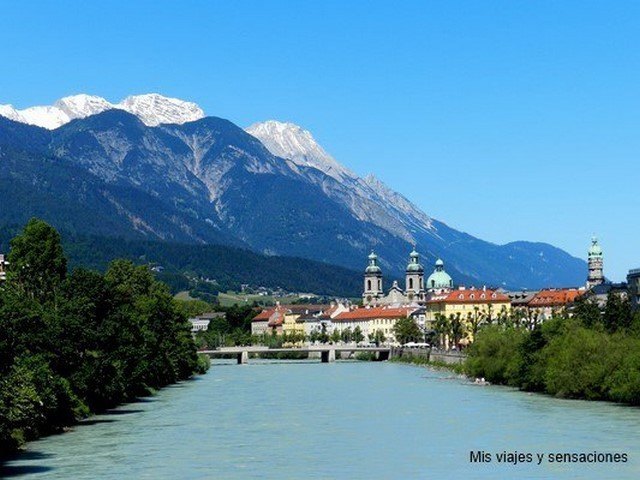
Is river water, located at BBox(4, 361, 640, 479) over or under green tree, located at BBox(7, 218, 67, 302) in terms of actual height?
under

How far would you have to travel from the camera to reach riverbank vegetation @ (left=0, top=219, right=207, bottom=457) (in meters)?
60.2

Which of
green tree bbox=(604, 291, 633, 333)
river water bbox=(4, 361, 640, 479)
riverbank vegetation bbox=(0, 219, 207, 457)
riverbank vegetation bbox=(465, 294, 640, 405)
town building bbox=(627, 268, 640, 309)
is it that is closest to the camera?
river water bbox=(4, 361, 640, 479)

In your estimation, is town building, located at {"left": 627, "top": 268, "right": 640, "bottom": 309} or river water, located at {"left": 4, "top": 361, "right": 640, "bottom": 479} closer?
river water, located at {"left": 4, "top": 361, "right": 640, "bottom": 479}

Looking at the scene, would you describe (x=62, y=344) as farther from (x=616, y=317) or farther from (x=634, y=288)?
(x=634, y=288)

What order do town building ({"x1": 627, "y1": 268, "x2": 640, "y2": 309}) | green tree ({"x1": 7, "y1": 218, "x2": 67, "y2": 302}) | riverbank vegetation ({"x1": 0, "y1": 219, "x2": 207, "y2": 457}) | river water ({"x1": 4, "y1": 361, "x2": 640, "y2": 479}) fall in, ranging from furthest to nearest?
town building ({"x1": 627, "y1": 268, "x2": 640, "y2": 309})
green tree ({"x1": 7, "y1": 218, "x2": 67, "y2": 302})
riverbank vegetation ({"x1": 0, "y1": 219, "x2": 207, "y2": 457})
river water ({"x1": 4, "y1": 361, "x2": 640, "y2": 479})

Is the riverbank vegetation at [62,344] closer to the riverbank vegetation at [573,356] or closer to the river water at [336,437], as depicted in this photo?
the river water at [336,437]

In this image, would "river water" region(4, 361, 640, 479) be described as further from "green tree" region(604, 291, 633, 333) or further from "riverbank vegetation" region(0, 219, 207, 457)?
"green tree" region(604, 291, 633, 333)

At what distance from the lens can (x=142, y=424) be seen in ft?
255

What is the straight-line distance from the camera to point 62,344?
74.9 meters

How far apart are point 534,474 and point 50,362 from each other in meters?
29.0

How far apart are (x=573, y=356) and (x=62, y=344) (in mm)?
38814

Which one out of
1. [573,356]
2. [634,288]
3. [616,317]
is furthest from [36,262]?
[634,288]

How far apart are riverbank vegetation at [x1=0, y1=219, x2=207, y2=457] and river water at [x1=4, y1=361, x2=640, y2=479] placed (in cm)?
159

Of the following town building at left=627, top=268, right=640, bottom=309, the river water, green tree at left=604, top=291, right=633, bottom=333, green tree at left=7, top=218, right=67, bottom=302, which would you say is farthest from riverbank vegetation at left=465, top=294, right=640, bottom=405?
town building at left=627, top=268, right=640, bottom=309
